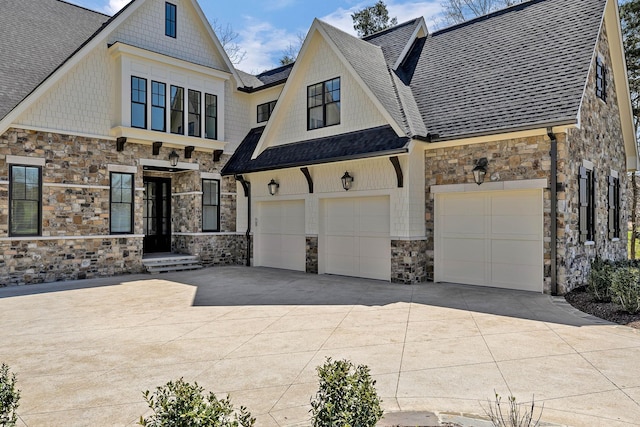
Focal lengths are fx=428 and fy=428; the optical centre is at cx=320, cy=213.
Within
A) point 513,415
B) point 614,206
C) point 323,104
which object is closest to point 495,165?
point 323,104

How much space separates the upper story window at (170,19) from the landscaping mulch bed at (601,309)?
13.7m

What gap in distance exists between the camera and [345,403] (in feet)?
9.07

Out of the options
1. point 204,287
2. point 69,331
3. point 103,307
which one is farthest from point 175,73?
point 69,331

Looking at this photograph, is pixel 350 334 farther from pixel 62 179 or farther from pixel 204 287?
pixel 62 179

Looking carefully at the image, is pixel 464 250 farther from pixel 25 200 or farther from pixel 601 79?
pixel 25 200

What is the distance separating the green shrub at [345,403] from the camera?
105 inches

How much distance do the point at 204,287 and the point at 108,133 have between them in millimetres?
5736

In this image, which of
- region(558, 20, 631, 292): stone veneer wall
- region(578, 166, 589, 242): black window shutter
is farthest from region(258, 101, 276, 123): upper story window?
region(578, 166, 589, 242): black window shutter

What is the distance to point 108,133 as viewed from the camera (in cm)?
1261

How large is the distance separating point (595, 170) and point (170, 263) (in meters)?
12.5

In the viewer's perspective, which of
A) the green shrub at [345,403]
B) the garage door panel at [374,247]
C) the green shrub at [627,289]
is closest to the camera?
the green shrub at [345,403]

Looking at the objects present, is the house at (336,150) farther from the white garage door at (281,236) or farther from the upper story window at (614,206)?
the upper story window at (614,206)

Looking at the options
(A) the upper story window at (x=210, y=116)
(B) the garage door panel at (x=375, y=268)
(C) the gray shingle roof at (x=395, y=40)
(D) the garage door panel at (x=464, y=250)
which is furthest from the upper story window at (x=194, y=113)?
(D) the garage door panel at (x=464, y=250)

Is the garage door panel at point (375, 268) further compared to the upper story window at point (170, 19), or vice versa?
the upper story window at point (170, 19)
